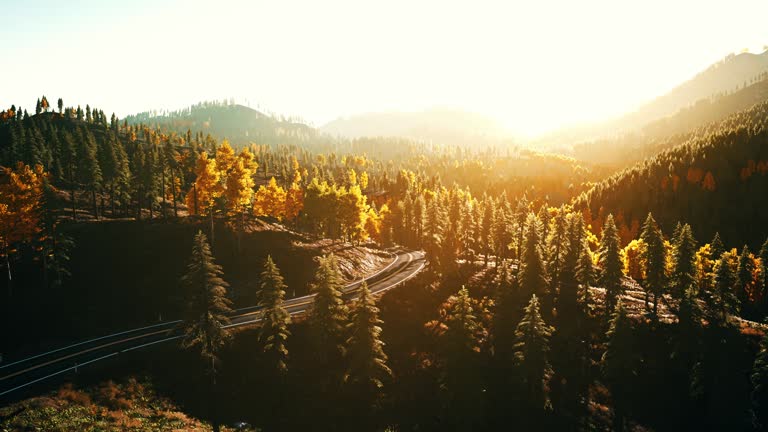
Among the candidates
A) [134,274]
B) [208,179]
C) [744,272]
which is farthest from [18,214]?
[744,272]

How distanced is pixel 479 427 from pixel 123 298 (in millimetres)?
44716

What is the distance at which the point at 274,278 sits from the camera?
124 feet

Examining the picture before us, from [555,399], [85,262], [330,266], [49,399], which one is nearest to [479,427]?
[555,399]

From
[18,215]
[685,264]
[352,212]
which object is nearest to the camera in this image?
[18,215]

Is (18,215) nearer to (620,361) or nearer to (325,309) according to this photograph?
(325,309)

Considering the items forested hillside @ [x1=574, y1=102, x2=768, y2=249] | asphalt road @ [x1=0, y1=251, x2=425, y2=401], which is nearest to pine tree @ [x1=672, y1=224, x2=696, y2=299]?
asphalt road @ [x1=0, y1=251, x2=425, y2=401]

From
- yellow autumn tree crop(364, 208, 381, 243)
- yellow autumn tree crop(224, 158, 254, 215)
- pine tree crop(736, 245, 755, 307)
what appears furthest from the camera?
yellow autumn tree crop(364, 208, 381, 243)

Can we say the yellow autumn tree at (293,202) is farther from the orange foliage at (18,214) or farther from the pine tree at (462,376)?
the pine tree at (462,376)

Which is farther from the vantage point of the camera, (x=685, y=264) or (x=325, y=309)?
(x=685, y=264)

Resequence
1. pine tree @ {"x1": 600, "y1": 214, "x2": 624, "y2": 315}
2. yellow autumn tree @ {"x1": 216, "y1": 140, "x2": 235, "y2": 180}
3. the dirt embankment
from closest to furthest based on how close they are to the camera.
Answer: the dirt embankment
pine tree @ {"x1": 600, "y1": 214, "x2": 624, "y2": 315}
yellow autumn tree @ {"x1": 216, "y1": 140, "x2": 235, "y2": 180}

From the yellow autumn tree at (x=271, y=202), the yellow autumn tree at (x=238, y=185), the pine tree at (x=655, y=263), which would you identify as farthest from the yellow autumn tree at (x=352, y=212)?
the pine tree at (x=655, y=263)

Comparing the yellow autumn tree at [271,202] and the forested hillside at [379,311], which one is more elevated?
the yellow autumn tree at [271,202]

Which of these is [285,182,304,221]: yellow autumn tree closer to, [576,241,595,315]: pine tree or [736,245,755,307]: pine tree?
[576,241,595,315]: pine tree

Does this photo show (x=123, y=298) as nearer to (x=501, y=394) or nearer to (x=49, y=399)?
(x=49, y=399)
